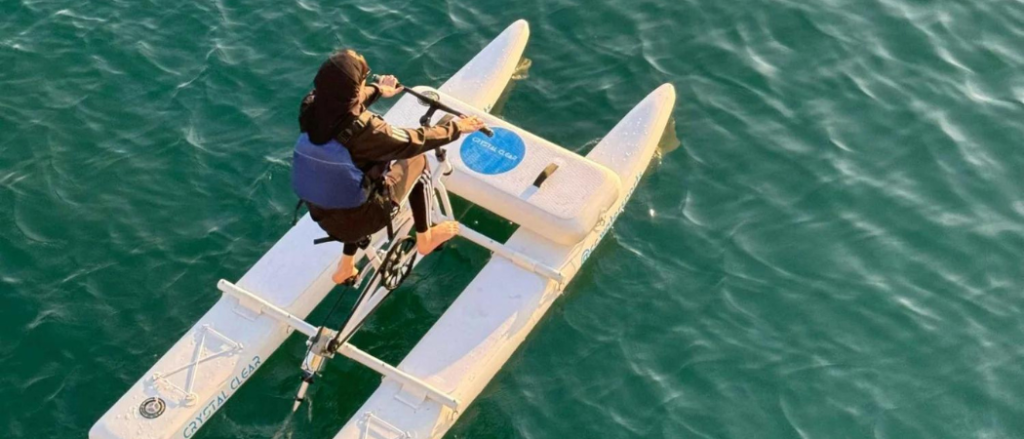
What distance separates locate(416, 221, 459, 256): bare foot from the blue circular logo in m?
1.59

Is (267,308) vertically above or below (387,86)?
below

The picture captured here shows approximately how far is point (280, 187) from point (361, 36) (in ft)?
9.02

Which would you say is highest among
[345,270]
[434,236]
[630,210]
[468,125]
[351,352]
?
[468,125]

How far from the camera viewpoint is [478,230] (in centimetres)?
1209

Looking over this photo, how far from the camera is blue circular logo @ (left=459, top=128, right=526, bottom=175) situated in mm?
11523

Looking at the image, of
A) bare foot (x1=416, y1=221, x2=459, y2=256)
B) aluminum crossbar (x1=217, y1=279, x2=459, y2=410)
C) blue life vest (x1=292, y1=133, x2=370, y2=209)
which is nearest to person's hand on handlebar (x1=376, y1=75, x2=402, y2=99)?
blue life vest (x1=292, y1=133, x2=370, y2=209)

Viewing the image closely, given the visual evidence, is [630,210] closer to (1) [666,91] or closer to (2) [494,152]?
(1) [666,91]

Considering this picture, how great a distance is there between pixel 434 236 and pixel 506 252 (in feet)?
→ 4.92

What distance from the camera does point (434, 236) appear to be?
32.3 feet

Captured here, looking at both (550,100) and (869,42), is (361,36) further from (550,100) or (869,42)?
(869,42)

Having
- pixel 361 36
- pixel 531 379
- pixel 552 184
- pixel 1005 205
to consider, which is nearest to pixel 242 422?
pixel 531 379

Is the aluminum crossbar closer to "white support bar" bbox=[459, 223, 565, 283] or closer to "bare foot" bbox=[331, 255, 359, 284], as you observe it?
"bare foot" bbox=[331, 255, 359, 284]

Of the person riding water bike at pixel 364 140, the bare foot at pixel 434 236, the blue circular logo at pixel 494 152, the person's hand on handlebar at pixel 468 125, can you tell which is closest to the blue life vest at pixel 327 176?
the person riding water bike at pixel 364 140

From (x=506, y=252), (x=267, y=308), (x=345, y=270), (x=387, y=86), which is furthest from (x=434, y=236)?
(x=267, y=308)
